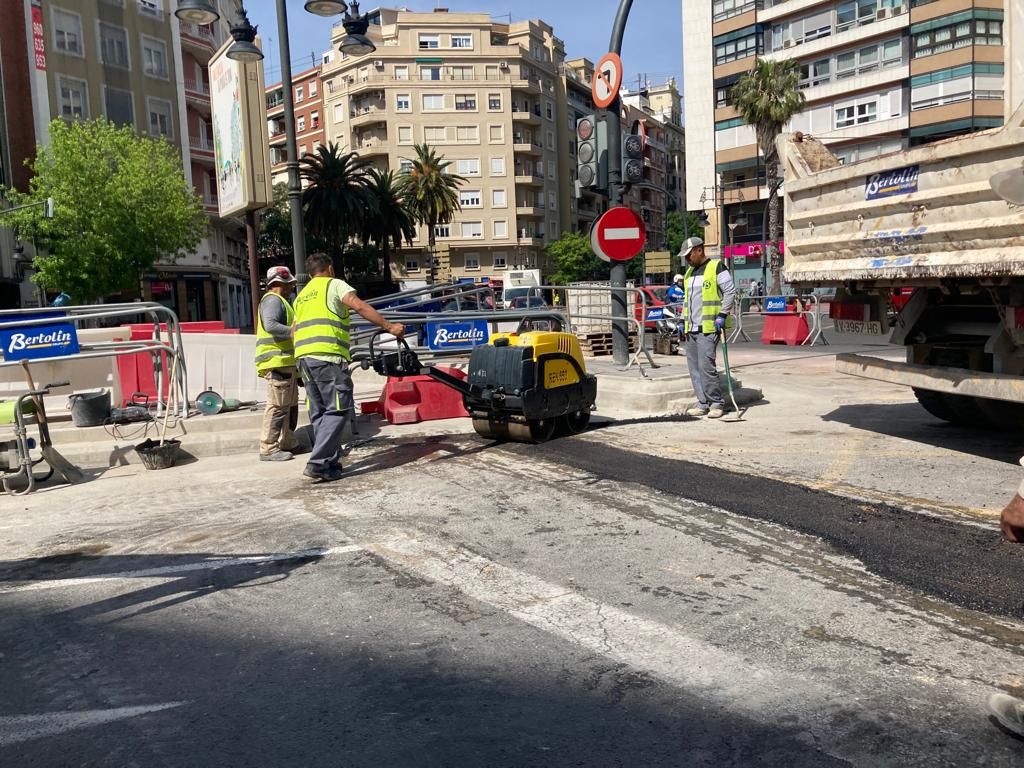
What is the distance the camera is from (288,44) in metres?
11.8

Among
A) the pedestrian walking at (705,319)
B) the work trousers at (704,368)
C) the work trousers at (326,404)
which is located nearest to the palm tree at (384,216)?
the pedestrian walking at (705,319)

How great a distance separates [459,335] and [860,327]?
464 centimetres

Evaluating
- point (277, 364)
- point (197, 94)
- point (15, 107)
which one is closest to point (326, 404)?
point (277, 364)

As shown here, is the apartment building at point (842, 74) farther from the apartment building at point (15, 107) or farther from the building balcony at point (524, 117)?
Answer: the apartment building at point (15, 107)

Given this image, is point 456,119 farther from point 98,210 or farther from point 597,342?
point 597,342

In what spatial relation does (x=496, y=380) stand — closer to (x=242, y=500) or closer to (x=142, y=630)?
(x=242, y=500)

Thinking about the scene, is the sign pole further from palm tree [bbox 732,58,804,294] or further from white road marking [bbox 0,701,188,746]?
Answer: palm tree [bbox 732,58,804,294]

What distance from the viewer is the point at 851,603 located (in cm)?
381

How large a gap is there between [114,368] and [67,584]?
731cm

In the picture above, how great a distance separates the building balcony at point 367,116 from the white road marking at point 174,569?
67937 mm

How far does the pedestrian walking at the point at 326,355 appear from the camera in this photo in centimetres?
685

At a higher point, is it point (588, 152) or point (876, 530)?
point (588, 152)

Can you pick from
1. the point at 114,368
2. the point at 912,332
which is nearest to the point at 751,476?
the point at 912,332

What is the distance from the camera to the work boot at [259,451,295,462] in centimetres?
805
